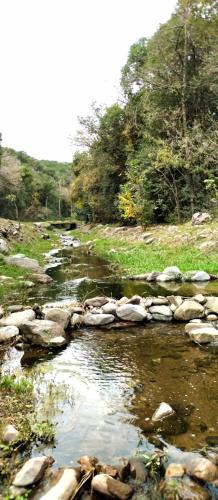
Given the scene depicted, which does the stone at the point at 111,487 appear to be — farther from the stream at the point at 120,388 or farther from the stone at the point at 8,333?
the stone at the point at 8,333

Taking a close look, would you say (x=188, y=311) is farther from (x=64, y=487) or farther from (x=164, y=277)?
(x=64, y=487)

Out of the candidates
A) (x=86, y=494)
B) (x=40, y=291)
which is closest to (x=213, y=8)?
(x=40, y=291)

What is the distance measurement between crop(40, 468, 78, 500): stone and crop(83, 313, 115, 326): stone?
20.1 feet

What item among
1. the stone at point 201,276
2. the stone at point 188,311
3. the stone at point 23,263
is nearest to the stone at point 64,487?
the stone at point 188,311

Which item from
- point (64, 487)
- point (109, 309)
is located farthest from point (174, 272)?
point (64, 487)

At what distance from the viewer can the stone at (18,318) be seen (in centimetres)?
1022

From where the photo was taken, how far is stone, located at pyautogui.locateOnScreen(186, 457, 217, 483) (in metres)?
4.53

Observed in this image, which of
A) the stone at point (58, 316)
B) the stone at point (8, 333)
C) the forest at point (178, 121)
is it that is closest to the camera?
the stone at point (8, 333)

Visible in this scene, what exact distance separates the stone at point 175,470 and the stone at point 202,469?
0.24 feet

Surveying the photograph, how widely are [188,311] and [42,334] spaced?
4.02 m

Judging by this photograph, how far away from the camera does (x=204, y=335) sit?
9.08 metres

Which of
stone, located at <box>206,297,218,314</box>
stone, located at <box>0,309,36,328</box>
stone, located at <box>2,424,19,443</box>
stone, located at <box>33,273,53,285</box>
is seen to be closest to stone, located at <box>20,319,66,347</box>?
stone, located at <box>0,309,36,328</box>

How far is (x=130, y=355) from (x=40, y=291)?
7400 mm

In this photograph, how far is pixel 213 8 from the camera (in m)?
28.5
